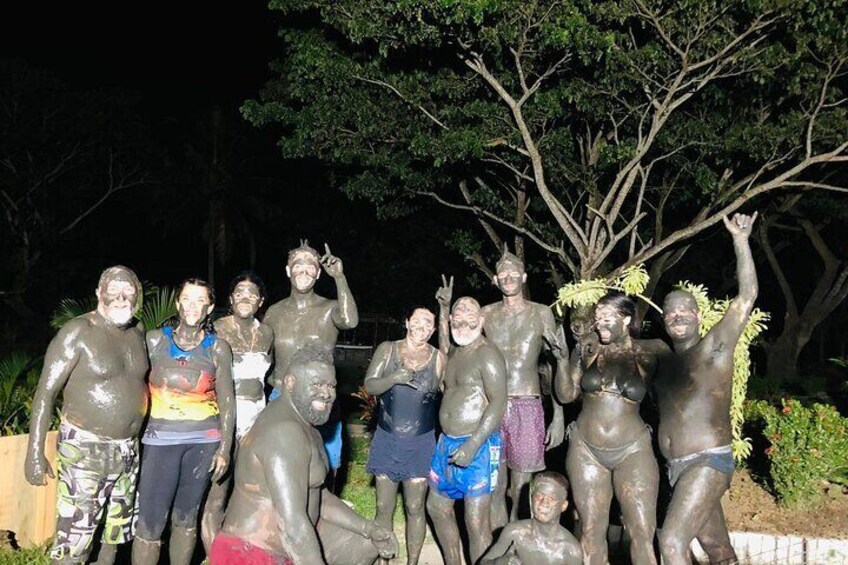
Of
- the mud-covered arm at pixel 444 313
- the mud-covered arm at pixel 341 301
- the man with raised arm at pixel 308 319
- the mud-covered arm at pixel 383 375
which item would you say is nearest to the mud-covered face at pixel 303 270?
the man with raised arm at pixel 308 319

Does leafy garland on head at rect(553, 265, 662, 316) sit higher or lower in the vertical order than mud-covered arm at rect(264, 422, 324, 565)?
higher

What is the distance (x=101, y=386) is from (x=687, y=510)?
356 centimetres

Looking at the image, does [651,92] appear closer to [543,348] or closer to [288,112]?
[288,112]

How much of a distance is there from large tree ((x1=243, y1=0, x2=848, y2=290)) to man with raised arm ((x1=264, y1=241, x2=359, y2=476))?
5649 mm

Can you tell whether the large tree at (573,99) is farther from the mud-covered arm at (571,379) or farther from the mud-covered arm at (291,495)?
the mud-covered arm at (291,495)

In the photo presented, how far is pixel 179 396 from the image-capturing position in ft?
17.8

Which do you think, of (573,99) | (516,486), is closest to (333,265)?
(516,486)

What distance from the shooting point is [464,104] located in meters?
14.3

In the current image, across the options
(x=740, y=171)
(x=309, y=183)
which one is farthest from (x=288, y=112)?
(x=309, y=183)

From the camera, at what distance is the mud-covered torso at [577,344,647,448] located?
5.37m

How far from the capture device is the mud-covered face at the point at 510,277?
252 inches

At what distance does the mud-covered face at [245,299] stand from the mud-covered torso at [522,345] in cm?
183

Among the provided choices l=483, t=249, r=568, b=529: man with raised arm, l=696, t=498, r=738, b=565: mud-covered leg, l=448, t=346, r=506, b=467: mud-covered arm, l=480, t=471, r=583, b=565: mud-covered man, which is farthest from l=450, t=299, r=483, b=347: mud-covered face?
l=696, t=498, r=738, b=565: mud-covered leg

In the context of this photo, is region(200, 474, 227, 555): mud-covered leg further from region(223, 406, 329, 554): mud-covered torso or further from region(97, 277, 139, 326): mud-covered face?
region(223, 406, 329, 554): mud-covered torso
